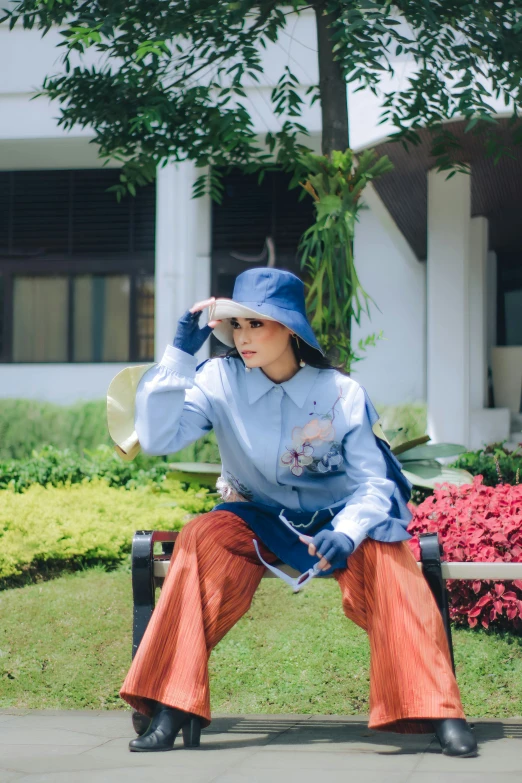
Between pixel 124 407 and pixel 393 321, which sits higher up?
pixel 393 321

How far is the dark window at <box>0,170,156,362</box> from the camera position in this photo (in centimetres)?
1300

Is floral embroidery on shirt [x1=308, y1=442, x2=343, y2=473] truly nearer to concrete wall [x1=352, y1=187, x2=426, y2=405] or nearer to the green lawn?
the green lawn

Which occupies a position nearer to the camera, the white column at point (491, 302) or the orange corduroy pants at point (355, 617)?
the orange corduroy pants at point (355, 617)

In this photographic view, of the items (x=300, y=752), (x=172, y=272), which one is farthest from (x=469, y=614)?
(x=172, y=272)

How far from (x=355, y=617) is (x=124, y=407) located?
3.13 ft

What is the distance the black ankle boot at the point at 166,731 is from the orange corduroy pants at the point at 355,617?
4cm

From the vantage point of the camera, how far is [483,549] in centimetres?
445

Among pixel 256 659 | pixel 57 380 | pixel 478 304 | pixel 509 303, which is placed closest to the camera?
pixel 256 659

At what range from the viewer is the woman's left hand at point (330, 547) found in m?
2.85

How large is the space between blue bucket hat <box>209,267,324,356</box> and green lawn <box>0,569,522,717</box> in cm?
154

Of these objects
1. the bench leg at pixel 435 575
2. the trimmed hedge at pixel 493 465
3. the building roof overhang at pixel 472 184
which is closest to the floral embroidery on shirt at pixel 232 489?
the bench leg at pixel 435 575

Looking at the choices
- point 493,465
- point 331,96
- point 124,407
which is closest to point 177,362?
point 124,407

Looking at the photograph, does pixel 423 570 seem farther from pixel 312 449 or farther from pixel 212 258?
pixel 212 258

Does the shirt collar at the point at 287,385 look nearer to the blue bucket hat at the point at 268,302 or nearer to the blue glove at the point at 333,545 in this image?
the blue bucket hat at the point at 268,302
